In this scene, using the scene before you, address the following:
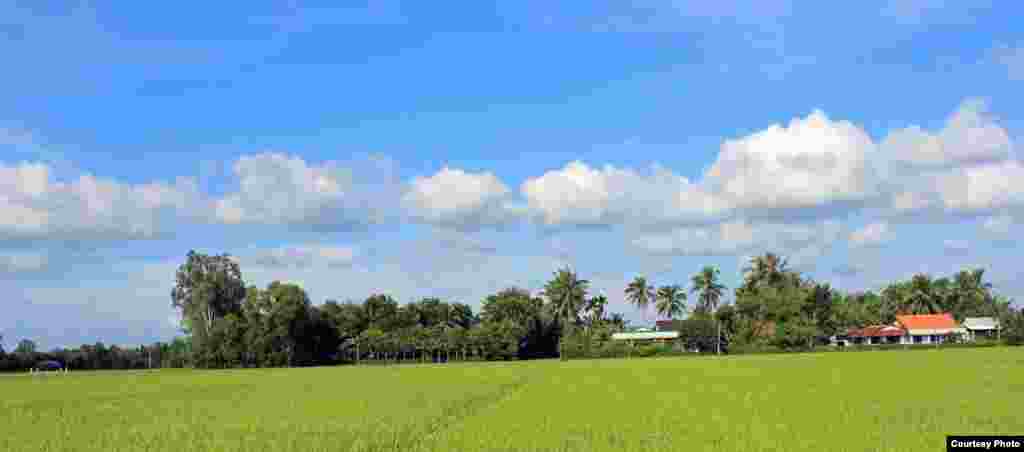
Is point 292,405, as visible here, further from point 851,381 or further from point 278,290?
point 278,290

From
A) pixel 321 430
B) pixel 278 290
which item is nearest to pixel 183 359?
pixel 278 290

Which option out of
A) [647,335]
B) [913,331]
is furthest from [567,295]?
[913,331]

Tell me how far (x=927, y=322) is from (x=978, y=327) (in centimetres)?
941

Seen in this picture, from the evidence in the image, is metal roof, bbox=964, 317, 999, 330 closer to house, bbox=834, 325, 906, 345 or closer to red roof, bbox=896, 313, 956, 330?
red roof, bbox=896, 313, 956, 330

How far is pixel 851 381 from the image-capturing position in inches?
1473

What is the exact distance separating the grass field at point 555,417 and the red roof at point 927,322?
9410 cm

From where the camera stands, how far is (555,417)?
78.1ft

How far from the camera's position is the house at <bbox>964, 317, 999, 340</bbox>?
130375mm

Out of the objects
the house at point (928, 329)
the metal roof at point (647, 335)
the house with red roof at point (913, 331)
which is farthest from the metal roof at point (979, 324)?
the metal roof at point (647, 335)

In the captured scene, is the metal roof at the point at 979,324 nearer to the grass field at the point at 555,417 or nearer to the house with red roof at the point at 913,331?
the house with red roof at the point at 913,331

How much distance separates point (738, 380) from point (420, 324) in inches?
3192

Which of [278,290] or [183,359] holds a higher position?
[278,290]

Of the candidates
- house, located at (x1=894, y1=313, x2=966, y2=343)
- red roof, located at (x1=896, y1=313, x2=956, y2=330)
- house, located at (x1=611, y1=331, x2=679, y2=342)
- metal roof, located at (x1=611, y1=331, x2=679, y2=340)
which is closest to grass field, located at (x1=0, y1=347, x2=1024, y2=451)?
metal roof, located at (x1=611, y1=331, x2=679, y2=340)

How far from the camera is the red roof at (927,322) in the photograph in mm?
126375
